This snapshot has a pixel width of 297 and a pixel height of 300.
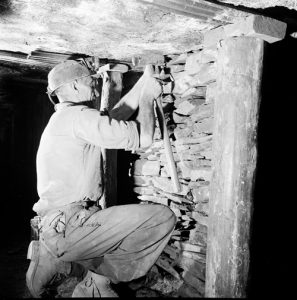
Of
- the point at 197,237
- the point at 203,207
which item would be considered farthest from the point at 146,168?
the point at 197,237

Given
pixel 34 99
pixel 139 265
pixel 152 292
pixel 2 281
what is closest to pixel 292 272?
pixel 152 292

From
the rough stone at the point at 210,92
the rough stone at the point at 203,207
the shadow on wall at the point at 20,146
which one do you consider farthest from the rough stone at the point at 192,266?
the shadow on wall at the point at 20,146

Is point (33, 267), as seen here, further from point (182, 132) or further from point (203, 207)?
point (182, 132)

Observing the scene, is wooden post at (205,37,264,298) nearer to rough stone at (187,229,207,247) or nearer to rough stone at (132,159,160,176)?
rough stone at (187,229,207,247)

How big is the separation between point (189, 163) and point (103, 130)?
1746 millimetres

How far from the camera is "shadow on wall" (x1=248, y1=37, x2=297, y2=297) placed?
4.09 m

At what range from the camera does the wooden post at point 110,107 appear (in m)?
5.23

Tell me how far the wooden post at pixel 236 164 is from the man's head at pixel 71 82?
1469 mm

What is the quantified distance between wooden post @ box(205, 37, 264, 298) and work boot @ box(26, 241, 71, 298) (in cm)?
155

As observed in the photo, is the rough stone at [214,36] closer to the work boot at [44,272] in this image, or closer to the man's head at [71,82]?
the man's head at [71,82]

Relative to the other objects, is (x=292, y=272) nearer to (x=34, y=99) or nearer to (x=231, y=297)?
(x=231, y=297)

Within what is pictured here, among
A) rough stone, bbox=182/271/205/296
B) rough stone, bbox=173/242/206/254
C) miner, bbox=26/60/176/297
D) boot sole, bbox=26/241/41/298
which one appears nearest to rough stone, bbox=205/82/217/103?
miner, bbox=26/60/176/297

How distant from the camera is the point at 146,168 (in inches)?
211

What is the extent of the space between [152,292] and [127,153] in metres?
2.56
